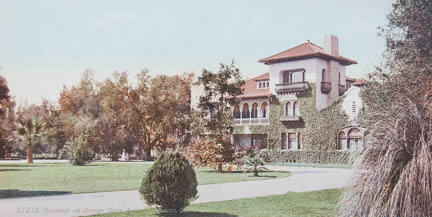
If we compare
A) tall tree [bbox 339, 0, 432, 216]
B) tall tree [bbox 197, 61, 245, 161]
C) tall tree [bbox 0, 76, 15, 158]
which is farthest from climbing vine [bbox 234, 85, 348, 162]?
tall tree [bbox 339, 0, 432, 216]

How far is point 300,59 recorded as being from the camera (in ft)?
94.2

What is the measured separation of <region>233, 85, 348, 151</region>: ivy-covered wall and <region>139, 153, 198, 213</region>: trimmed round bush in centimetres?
1514

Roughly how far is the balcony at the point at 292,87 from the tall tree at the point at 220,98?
9.69 meters

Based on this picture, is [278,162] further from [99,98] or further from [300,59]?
[99,98]

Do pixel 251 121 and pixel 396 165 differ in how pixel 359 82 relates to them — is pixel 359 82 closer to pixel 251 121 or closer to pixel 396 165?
pixel 396 165

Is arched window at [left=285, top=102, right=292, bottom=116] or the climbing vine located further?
arched window at [left=285, top=102, right=292, bottom=116]

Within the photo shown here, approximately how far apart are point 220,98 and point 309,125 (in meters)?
8.39

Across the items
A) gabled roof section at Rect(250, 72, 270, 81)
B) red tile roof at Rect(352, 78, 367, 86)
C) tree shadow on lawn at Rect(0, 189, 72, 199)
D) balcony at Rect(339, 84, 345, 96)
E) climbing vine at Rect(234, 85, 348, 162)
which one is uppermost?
gabled roof section at Rect(250, 72, 270, 81)

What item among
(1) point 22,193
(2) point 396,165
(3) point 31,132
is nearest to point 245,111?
(3) point 31,132

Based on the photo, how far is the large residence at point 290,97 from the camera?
2450 centimetres

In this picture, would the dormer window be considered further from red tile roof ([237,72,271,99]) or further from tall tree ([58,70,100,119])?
tall tree ([58,70,100,119])

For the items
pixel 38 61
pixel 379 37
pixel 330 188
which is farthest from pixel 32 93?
pixel 379 37

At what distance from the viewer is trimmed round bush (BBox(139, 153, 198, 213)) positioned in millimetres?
7457

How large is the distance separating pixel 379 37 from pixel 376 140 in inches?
315
